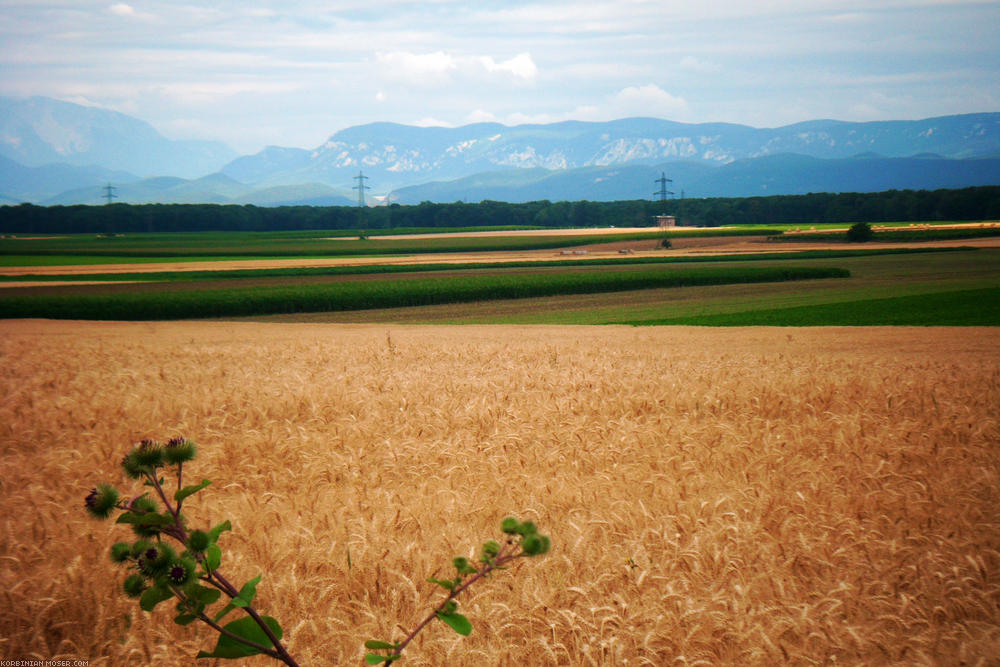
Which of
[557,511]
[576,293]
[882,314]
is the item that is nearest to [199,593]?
[557,511]

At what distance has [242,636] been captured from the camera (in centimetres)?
307

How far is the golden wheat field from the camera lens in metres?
4.98

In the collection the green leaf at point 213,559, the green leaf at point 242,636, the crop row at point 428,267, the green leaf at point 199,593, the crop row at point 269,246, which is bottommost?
the green leaf at point 242,636

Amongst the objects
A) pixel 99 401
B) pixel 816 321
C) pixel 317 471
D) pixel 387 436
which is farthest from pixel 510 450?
pixel 816 321

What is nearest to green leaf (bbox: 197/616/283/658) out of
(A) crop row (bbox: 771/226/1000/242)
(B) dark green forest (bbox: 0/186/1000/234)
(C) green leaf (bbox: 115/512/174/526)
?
(C) green leaf (bbox: 115/512/174/526)

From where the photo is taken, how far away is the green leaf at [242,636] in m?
2.86

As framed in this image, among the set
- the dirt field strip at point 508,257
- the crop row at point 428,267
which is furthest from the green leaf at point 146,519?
the dirt field strip at point 508,257

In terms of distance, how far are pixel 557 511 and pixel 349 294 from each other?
48.2 metres

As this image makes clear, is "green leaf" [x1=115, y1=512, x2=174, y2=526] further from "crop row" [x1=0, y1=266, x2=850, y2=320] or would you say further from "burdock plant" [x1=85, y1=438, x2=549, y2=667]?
"crop row" [x1=0, y1=266, x2=850, y2=320]

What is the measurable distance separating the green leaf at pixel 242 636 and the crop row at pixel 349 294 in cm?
4995

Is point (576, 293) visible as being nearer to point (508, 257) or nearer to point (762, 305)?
point (762, 305)

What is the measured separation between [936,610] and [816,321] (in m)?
36.0

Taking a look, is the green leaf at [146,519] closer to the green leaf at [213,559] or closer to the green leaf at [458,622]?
the green leaf at [213,559]

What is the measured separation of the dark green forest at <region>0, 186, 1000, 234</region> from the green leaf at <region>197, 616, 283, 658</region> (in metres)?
157
